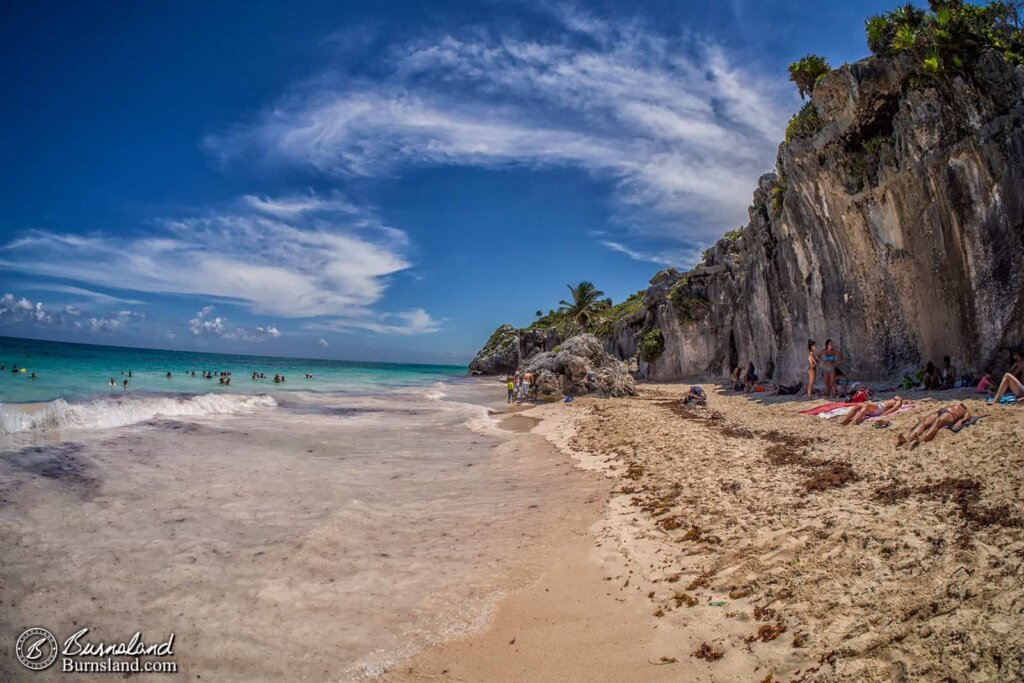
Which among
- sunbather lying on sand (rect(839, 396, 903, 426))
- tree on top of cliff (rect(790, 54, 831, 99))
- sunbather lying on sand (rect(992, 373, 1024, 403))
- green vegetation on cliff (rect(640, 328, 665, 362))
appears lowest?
sunbather lying on sand (rect(839, 396, 903, 426))

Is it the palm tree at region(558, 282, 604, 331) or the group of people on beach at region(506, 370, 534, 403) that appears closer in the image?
the group of people on beach at region(506, 370, 534, 403)

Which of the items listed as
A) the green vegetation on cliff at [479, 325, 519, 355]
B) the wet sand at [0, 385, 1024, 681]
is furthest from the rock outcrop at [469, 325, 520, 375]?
the wet sand at [0, 385, 1024, 681]

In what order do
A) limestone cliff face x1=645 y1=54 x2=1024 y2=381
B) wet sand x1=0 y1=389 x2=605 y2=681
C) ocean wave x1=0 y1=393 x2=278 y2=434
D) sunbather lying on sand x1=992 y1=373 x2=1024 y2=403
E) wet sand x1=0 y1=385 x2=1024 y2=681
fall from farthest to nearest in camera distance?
ocean wave x1=0 y1=393 x2=278 y2=434 < limestone cliff face x1=645 y1=54 x2=1024 y2=381 < sunbather lying on sand x1=992 y1=373 x2=1024 y2=403 < wet sand x1=0 y1=389 x2=605 y2=681 < wet sand x1=0 y1=385 x2=1024 y2=681

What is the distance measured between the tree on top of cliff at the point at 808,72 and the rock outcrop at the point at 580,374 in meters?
18.0

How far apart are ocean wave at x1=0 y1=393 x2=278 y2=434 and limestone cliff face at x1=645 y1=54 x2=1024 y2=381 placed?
2924 centimetres

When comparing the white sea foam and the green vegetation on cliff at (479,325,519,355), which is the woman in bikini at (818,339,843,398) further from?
the green vegetation on cliff at (479,325,519,355)

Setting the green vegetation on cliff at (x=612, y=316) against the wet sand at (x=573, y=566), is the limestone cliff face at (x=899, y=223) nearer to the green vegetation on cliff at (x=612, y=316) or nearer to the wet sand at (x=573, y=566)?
the wet sand at (x=573, y=566)

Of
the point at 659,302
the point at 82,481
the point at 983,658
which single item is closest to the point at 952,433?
the point at 983,658

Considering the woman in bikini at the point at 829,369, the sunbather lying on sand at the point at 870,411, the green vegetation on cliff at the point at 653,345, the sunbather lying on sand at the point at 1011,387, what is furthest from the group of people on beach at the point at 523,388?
the sunbather lying on sand at the point at 1011,387

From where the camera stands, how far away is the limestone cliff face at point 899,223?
48.7ft

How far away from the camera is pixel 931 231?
1688 centimetres

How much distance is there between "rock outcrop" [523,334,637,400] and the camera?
30.5m

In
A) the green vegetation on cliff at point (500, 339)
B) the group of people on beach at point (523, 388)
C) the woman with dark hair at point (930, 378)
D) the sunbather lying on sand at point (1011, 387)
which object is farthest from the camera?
the green vegetation on cliff at point (500, 339)

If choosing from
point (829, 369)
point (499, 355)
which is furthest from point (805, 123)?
point (499, 355)
